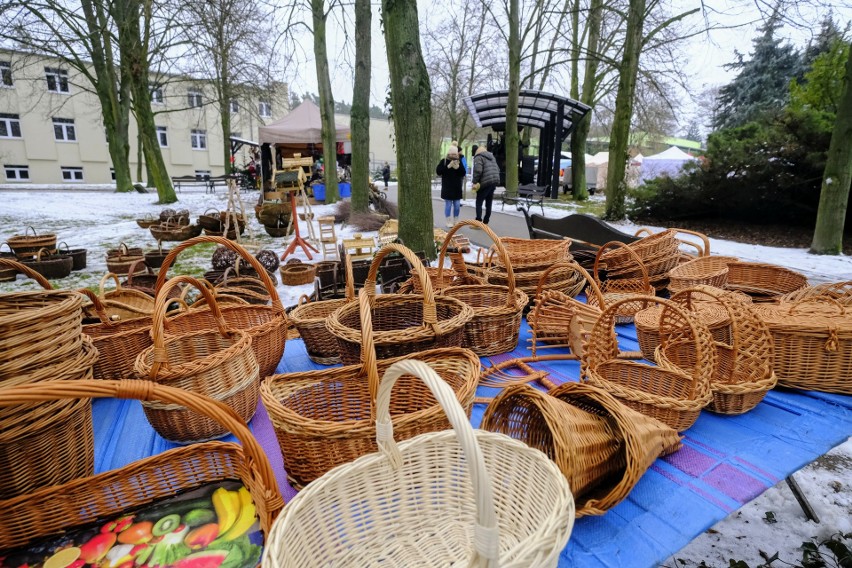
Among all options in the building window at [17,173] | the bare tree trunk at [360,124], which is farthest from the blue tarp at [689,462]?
the building window at [17,173]

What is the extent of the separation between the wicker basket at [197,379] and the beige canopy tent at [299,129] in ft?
42.7

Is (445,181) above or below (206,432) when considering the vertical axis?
above

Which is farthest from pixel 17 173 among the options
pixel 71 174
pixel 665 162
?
pixel 665 162

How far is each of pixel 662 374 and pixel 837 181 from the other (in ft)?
22.0

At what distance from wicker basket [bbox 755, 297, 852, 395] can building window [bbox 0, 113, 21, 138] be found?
31.3 metres

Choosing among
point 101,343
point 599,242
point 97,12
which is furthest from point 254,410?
point 97,12

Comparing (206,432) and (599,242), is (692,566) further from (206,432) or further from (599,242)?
(599,242)

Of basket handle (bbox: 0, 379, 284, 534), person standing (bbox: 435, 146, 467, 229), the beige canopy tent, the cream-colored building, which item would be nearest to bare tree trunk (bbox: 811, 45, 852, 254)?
person standing (bbox: 435, 146, 467, 229)

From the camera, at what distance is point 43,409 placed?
3.40 ft

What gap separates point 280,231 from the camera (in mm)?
8242

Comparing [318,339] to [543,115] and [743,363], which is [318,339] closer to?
[743,363]

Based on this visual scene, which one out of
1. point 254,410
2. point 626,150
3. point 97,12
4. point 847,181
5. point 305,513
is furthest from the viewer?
point 97,12

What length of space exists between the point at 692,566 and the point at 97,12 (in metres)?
16.4

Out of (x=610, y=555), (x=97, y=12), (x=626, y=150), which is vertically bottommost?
(x=610, y=555)
